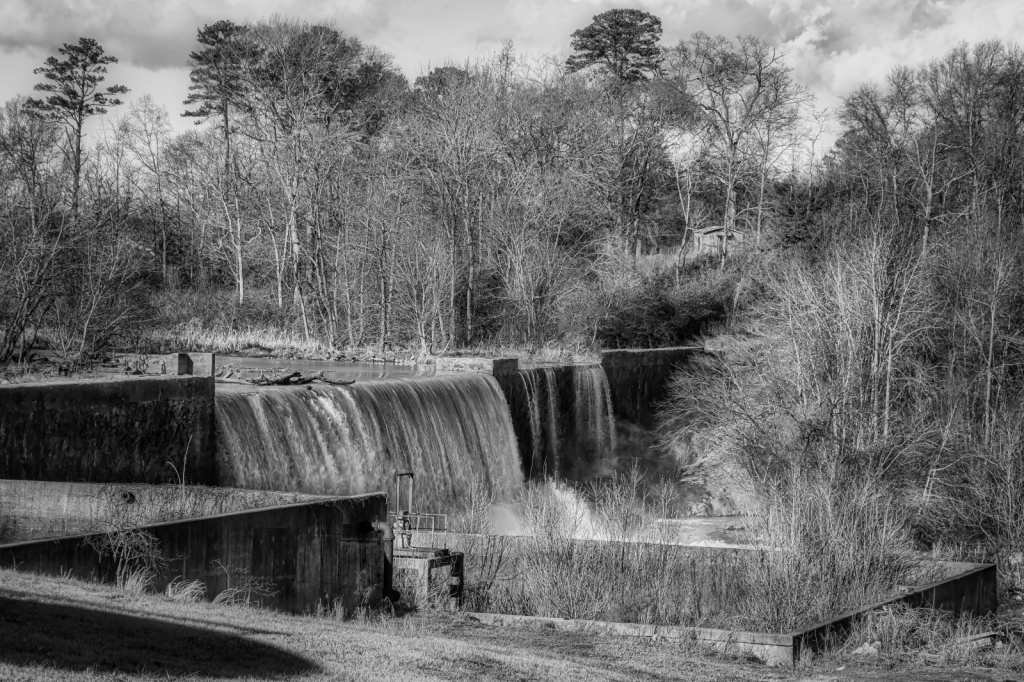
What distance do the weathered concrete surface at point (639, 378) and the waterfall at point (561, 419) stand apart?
86 centimetres

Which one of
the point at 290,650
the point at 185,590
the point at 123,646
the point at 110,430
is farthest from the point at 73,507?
the point at 123,646

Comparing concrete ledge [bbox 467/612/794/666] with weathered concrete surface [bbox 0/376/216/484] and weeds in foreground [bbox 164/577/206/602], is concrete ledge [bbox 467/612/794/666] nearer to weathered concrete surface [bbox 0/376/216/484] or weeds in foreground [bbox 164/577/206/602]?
weeds in foreground [bbox 164/577/206/602]

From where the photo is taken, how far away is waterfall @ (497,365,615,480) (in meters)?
29.0

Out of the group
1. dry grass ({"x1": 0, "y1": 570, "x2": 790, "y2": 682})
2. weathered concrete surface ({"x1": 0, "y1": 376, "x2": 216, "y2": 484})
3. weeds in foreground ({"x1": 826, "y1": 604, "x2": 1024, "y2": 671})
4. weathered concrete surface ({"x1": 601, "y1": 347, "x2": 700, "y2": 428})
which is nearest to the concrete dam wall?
weathered concrete surface ({"x1": 0, "y1": 376, "x2": 216, "y2": 484})

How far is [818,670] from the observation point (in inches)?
512

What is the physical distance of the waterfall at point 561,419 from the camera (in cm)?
2903

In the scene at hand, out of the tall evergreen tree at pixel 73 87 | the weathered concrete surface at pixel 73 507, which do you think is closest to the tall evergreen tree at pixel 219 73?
the tall evergreen tree at pixel 73 87

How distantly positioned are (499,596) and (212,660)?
8.52 m

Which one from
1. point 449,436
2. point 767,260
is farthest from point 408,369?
point 767,260

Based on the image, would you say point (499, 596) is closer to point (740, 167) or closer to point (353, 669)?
point (353, 669)

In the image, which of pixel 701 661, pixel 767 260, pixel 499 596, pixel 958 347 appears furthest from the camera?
pixel 767 260

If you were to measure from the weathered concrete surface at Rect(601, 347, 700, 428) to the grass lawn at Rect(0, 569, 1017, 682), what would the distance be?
21.4 m

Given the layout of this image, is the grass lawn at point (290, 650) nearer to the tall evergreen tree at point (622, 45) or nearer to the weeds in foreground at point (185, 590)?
the weeds in foreground at point (185, 590)

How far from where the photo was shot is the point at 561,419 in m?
31.3
